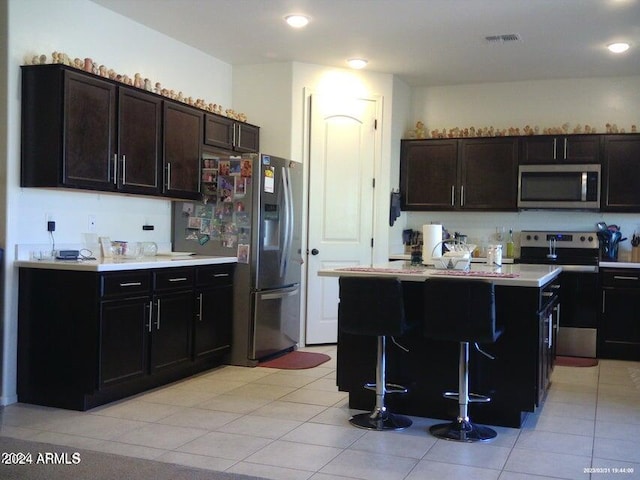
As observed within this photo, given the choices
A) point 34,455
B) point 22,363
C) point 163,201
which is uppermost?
point 163,201

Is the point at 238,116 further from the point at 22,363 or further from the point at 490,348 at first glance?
the point at 490,348

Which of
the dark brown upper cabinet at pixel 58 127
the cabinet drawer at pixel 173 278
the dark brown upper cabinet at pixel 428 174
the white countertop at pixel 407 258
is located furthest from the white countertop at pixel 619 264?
the dark brown upper cabinet at pixel 58 127

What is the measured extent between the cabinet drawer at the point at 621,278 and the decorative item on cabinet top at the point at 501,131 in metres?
1.41

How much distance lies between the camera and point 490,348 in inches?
154

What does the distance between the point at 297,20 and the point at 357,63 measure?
4.55ft

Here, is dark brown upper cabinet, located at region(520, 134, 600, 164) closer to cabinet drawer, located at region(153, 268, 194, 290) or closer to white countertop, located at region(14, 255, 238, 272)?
cabinet drawer, located at region(153, 268, 194, 290)

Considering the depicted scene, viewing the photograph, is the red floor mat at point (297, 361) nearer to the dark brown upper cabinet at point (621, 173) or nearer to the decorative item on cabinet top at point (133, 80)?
the decorative item on cabinet top at point (133, 80)

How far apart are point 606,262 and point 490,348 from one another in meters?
2.83

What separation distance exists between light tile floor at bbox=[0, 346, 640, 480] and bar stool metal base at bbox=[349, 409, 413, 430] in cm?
7

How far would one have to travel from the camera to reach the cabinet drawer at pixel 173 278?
4.56 metres

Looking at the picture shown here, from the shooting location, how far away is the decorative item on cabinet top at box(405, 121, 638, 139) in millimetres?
6613

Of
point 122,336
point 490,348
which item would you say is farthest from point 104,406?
point 490,348

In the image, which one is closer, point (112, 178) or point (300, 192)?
point (112, 178)

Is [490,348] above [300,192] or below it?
below
